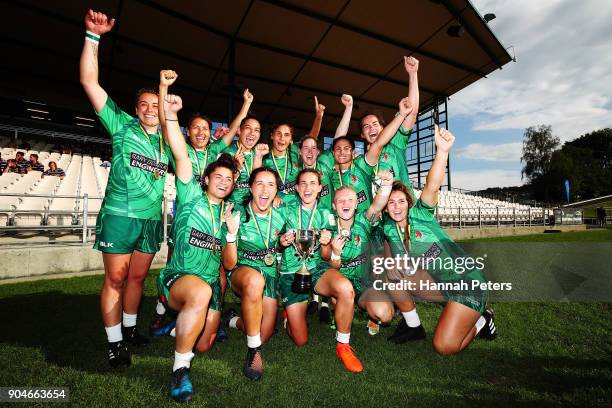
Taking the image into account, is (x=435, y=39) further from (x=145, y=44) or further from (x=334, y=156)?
(x=145, y=44)

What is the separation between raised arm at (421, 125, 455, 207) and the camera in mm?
3281

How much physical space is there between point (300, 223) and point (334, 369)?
1492 mm

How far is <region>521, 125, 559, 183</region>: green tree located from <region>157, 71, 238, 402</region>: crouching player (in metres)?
68.1

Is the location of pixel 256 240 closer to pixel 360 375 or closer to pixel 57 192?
pixel 360 375

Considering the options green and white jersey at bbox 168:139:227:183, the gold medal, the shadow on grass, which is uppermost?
green and white jersey at bbox 168:139:227:183

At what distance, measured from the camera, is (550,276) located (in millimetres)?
6438

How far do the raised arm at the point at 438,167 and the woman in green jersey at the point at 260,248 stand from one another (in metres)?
1.68

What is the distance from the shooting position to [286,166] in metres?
4.22

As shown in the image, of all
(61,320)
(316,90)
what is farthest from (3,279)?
(316,90)

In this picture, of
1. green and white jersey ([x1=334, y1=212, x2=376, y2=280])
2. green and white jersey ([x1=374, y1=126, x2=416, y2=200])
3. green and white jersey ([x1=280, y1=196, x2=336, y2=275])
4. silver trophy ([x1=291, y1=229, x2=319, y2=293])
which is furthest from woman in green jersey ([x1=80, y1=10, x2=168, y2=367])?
green and white jersey ([x1=374, y1=126, x2=416, y2=200])

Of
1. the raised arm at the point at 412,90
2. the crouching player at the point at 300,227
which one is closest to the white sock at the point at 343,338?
the crouching player at the point at 300,227

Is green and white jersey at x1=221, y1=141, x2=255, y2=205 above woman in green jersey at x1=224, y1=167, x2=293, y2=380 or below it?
above

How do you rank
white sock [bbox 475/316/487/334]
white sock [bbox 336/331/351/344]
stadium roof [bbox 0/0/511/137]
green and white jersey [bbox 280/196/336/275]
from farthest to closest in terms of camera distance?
1. stadium roof [bbox 0/0/511/137]
2. green and white jersey [bbox 280/196/336/275]
3. white sock [bbox 475/316/487/334]
4. white sock [bbox 336/331/351/344]

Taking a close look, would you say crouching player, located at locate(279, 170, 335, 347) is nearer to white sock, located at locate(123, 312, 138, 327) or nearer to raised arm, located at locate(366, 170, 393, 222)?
raised arm, located at locate(366, 170, 393, 222)
